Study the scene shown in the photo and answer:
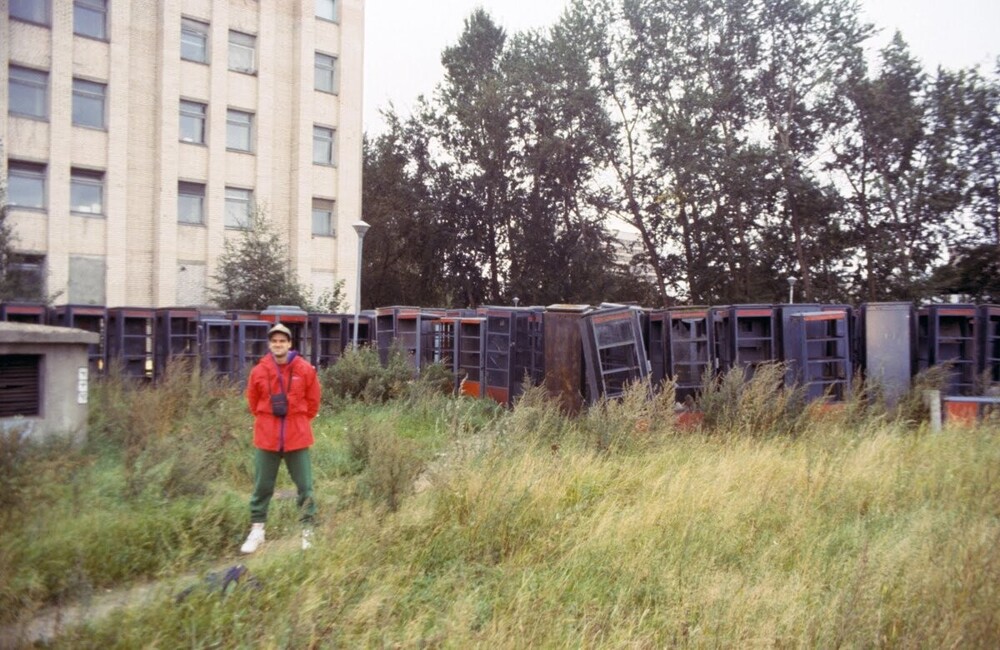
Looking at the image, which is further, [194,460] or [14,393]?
[14,393]

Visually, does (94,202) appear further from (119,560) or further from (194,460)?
(119,560)

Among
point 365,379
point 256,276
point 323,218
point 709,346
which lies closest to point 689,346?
point 709,346

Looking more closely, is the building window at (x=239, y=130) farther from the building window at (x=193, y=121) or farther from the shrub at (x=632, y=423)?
the shrub at (x=632, y=423)

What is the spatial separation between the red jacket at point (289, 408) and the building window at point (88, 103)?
2594 cm

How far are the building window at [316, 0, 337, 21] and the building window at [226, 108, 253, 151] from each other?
5485mm

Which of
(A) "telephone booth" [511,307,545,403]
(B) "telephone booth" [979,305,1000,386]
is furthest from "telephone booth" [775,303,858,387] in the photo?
(A) "telephone booth" [511,307,545,403]

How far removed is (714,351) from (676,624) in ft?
32.1

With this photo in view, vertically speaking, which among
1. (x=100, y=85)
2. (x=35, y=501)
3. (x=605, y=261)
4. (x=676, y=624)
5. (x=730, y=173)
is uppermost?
(x=100, y=85)

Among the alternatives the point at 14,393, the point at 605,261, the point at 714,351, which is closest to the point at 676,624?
the point at 14,393

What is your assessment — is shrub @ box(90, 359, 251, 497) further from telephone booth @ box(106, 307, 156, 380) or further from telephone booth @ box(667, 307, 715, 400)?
telephone booth @ box(667, 307, 715, 400)

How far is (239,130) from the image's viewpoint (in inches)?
1244

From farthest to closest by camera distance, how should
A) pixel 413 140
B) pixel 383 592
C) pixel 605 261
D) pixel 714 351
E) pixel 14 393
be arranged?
1. pixel 413 140
2. pixel 605 261
3. pixel 714 351
4. pixel 14 393
5. pixel 383 592

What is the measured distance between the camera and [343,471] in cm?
854

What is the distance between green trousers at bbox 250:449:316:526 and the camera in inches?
244
